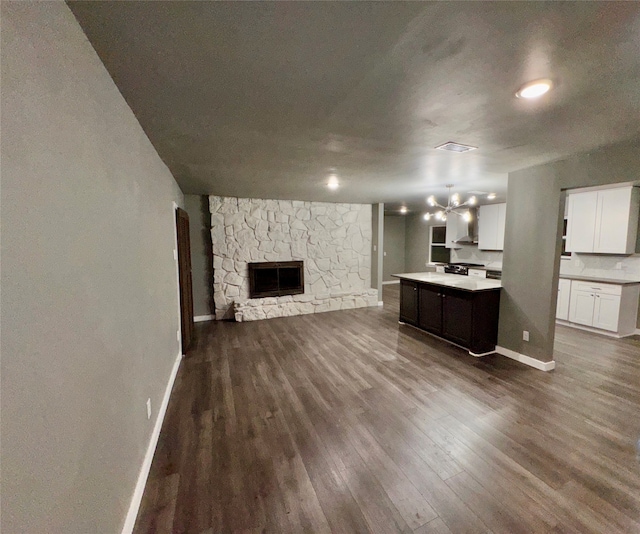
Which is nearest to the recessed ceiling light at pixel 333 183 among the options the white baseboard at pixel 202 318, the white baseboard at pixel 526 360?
the white baseboard at pixel 526 360

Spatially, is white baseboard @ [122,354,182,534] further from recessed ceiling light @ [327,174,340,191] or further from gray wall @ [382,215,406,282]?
gray wall @ [382,215,406,282]

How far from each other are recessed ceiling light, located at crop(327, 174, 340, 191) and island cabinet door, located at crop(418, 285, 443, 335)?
2.08 m

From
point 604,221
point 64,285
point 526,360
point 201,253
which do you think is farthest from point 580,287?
point 201,253

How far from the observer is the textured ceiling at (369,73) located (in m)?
1.03

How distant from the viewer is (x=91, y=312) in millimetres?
1132

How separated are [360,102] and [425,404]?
2.52 metres

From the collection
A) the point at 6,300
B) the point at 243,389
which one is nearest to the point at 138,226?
the point at 6,300

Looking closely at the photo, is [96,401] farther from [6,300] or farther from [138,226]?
[138,226]

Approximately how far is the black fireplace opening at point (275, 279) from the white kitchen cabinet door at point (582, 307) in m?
4.78

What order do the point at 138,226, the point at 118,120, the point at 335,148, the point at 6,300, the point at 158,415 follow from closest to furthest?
1. the point at 6,300
2. the point at 118,120
3. the point at 138,226
4. the point at 158,415
5. the point at 335,148

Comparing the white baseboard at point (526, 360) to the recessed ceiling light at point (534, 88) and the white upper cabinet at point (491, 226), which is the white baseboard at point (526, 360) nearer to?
the recessed ceiling light at point (534, 88)

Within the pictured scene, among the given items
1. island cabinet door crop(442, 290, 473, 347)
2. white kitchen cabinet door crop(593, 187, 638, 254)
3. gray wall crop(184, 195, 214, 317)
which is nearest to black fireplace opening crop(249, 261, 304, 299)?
gray wall crop(184, 195, 214, 317)

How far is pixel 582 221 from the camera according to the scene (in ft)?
15.6

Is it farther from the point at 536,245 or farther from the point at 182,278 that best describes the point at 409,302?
the point at 182,278
